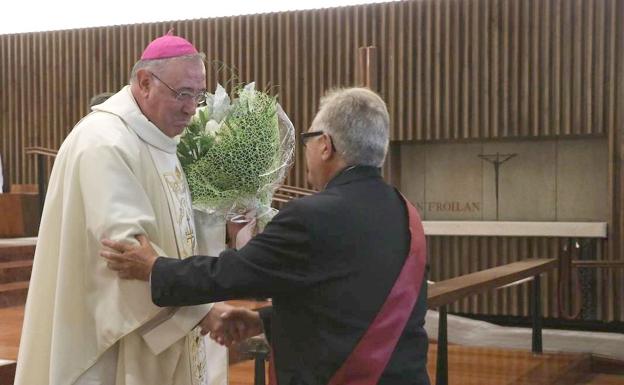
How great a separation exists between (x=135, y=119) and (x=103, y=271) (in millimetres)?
434

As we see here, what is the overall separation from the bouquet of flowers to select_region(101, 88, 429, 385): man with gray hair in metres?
0.37

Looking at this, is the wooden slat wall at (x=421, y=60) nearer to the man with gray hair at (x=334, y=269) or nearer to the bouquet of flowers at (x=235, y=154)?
the bouquet of flowers at (x=235, y=154)

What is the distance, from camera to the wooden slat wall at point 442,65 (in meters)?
9.75

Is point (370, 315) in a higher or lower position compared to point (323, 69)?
lower

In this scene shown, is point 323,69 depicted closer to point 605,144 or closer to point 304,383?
point 605,144

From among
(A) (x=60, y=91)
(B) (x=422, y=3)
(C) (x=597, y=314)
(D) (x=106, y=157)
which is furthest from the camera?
(A) (x=60, y=91)

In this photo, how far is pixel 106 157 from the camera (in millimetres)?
2324

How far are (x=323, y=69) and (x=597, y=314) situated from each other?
13.9ft

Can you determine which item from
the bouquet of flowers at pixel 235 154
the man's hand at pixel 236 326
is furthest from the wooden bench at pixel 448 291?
the bouquet of flowers at pixel 235 154

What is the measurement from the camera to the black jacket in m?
2.11

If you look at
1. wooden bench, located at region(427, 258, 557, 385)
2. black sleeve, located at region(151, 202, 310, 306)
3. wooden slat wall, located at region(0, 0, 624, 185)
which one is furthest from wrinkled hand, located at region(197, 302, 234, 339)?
wooden slat wall, located at region(0, 0, 624, 185)

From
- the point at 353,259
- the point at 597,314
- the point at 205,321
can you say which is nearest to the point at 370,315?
the point at 353,259

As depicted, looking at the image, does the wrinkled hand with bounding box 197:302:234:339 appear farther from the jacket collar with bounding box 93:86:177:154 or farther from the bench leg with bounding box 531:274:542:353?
the bench leg with bounding box 531:274:542:353

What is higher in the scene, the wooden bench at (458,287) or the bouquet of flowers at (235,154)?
the bouquet of flowers at (235,154)
